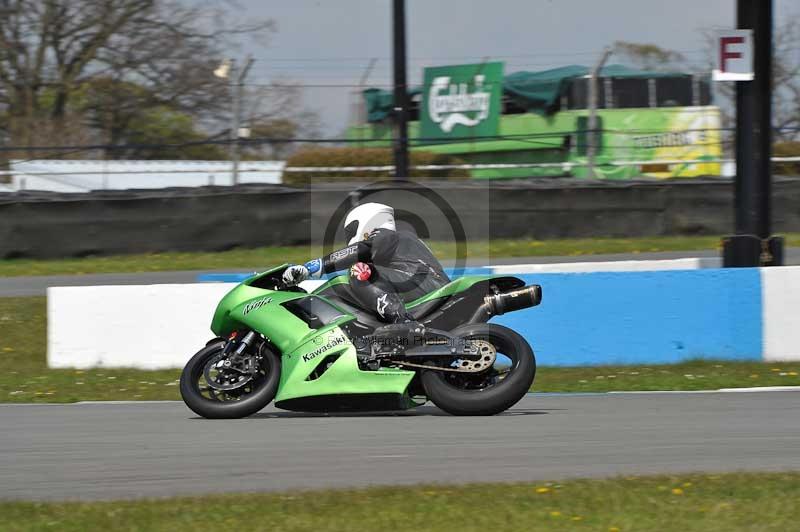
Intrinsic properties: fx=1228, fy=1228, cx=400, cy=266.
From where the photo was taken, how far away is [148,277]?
56.0 ft

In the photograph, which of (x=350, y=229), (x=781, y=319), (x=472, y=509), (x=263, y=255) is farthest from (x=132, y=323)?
(x=263, y=255)

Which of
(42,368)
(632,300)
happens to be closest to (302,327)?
(632,300)

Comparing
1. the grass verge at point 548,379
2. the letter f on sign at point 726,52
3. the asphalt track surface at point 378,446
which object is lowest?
the grass verge at point 548,379

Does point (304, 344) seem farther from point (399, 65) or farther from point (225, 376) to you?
point (399, 65)

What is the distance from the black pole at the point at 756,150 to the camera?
1244 centimetres

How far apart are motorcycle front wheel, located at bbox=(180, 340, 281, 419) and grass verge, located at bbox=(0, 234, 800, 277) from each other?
32.6 ft

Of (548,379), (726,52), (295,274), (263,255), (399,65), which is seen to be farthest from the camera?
(399,65)

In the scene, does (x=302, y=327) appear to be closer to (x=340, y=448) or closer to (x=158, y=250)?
(x=340, y=448)

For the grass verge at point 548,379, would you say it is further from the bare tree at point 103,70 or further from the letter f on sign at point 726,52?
the bare tree at point 103,70

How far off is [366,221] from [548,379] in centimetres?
334

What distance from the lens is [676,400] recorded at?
28.3 feet

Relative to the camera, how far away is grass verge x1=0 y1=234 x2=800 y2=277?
59.9 feet

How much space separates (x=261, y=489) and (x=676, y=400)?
3916mm

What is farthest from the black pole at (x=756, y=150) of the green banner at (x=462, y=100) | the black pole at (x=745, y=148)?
the green banner at (x=462, y=100)
